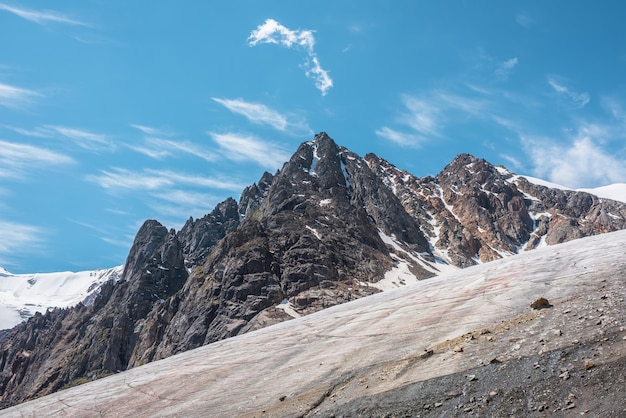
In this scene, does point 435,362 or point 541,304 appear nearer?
point 435,362

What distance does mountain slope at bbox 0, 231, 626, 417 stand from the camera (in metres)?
16.7

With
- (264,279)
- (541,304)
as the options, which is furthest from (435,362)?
(264,279)

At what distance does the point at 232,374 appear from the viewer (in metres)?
28.5

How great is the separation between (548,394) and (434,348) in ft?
23.8

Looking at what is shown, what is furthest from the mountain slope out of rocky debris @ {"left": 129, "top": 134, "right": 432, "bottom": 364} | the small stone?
rocky debris @ {"left": 129, "top": 134, "right": 432, "bottom": 364}

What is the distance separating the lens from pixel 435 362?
21.0m

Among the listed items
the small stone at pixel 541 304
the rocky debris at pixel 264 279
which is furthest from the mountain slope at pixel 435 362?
the rocky debris at pixel 264 279

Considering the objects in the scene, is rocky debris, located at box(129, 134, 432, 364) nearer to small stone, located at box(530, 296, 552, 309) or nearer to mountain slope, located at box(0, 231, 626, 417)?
mountain slope, located at box(0, 231, 626, 417)

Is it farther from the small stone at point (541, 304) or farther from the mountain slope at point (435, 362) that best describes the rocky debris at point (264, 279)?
the small stone at point (541, 304)

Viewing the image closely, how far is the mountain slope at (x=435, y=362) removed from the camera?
54.9 ft

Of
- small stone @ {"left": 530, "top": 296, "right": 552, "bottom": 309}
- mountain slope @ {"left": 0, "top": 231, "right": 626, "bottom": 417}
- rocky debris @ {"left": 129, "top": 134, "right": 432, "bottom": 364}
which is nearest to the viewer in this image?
mountain slope @ {"left": 0, "top": 231, "right": 626, "bottom": 417}

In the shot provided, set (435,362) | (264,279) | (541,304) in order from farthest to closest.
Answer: (264,279) → (541,304) → (435,362)

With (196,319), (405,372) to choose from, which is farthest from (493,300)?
(196,319)

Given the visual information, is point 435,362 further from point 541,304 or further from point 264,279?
point 264,279
